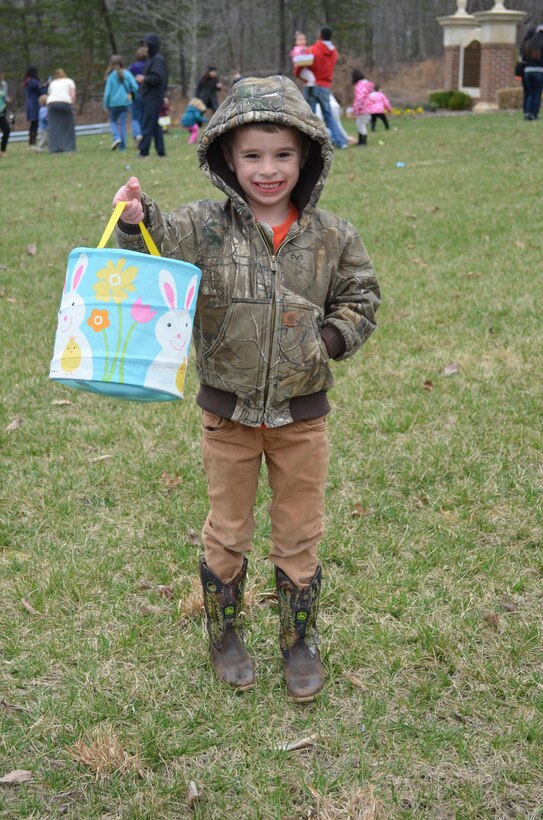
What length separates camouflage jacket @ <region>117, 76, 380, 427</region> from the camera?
2598 mm

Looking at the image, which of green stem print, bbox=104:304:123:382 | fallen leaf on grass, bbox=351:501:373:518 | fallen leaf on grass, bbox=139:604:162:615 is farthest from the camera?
fallen leaf on grass, bbox=351:501:373:518

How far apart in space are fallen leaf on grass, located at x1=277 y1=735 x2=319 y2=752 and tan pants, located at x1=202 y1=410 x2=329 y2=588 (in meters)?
0.44

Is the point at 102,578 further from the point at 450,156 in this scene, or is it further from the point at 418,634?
the point at 450,156

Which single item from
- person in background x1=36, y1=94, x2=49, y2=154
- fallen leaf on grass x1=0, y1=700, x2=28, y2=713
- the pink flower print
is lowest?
fallen leaf on grass x1=0, y1=700, x2=28, y2=713

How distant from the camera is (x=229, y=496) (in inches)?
110

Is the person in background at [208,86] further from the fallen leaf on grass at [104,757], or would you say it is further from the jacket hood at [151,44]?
the fallen leaf on grass at [104,757]

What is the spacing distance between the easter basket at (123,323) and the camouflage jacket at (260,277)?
0.19 meters

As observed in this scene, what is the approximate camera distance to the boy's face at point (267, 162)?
2570mm

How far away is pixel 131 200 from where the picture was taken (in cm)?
247

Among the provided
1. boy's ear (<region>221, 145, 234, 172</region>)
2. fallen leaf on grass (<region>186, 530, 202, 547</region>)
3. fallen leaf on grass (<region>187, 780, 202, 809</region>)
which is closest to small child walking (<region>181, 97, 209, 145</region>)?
fallen leaf on grass (<region>186, 530, 202, 547</region>)

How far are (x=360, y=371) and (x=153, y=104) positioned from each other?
42.5 feet

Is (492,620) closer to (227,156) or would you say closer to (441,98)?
(227,156)

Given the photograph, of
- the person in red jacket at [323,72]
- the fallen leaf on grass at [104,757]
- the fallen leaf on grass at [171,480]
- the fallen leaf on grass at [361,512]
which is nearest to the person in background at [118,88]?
the person in red jacket at [323,72]

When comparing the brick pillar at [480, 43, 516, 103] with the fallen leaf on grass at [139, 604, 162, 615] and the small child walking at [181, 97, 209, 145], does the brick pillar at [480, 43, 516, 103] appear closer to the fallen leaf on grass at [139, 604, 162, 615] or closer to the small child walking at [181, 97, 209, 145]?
the small child walking at [181, 97, 209, 145]
